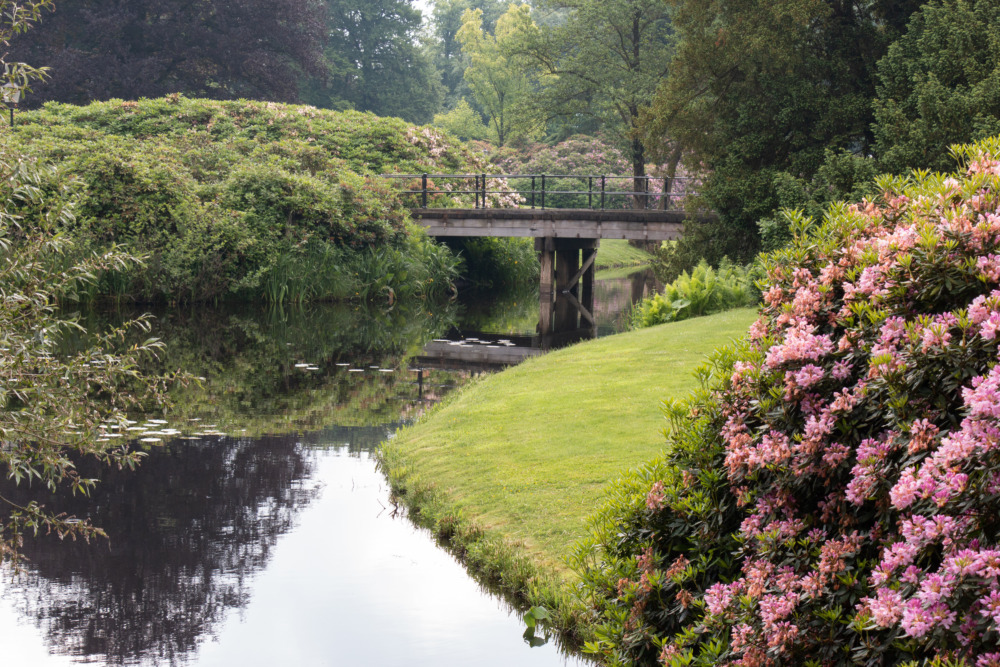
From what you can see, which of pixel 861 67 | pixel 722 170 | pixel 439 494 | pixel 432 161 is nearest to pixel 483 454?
pixel 439 494

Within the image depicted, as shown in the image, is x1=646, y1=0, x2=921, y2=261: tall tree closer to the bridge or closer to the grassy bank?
the bridge

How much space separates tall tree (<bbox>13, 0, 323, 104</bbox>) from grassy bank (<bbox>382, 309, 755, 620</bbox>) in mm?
36251

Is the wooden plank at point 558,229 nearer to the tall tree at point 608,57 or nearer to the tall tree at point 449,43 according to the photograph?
the tall tree at point 608,57

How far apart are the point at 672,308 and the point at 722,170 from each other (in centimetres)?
354

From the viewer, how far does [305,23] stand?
172 ft

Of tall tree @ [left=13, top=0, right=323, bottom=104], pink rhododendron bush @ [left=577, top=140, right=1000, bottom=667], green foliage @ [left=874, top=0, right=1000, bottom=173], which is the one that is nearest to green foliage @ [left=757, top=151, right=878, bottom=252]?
green foliage @ [left=874, top=0, right=1000, bottom=173]

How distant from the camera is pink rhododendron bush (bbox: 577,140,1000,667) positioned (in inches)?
119

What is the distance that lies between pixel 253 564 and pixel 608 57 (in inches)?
1550

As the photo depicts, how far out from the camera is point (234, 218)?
1045 inches

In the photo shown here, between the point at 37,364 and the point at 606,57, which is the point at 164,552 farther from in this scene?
the point at 606,57

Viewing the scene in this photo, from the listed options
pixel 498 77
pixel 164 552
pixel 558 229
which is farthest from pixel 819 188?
pixel 498 77

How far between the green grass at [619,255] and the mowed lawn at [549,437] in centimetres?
3432

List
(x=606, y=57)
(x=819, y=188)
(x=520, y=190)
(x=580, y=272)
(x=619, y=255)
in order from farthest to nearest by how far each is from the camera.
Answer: (x=619, y=255)
(x=606, y=57)
(x=520, y=190)
(x=580, y=272)
(x=819, y=188)

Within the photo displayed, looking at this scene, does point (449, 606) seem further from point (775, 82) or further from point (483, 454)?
point (775, 82)
